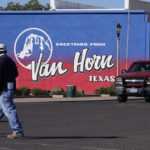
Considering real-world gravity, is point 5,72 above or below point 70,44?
below

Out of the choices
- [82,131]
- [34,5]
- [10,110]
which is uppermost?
[34,5]

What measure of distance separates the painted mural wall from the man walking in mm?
34517

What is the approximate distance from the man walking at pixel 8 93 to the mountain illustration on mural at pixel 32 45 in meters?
35.0

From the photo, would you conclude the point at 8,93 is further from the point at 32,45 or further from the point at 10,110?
the point at 32,45

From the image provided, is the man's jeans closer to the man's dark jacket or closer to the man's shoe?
the man's shoe

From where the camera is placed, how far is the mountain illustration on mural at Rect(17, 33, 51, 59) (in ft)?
163

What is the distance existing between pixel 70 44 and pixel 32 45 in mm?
2819

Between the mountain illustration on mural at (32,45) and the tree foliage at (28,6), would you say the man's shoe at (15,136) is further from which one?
the tree foliage at (28,6)

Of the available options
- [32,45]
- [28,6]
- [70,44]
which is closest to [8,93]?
[70,44]

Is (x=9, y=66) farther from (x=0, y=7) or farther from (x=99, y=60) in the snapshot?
(x=0, y=7)

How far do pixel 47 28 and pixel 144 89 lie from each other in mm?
19967

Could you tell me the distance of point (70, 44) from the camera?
49.5m

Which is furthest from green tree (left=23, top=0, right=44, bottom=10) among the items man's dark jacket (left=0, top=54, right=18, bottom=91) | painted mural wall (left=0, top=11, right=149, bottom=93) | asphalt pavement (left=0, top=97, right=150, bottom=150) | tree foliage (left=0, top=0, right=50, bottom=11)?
man's dark jacket (left=0, top=54, right=18, bottom=91)

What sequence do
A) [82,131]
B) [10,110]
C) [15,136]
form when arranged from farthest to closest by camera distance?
[82,131]
[10,110]
[15,136]
